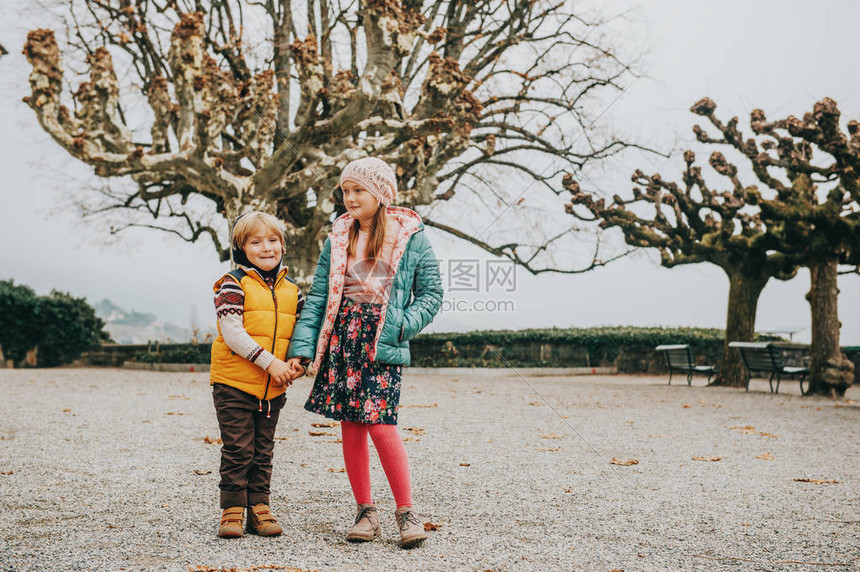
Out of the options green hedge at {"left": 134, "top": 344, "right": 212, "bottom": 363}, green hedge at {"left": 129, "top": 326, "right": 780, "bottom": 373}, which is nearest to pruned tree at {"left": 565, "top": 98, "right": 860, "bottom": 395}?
green hedge at {"left": 129, "top": 326, "right": 780, "bottom": 373}

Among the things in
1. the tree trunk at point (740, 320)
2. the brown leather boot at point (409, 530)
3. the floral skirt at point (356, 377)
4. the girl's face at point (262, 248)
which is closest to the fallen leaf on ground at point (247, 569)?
the brown leather boot at point (409, 530)

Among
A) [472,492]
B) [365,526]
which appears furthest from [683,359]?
[365,526]

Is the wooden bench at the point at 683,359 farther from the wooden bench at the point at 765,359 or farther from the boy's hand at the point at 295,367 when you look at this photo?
the boy's hand at the point at 295,367

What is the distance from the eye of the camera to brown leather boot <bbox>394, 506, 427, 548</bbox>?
2.97 meters

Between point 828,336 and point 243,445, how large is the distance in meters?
11.4

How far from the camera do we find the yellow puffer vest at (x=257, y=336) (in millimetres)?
3111

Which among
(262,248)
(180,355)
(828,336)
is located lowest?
(180,355)

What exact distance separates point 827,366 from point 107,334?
1660 centimetres

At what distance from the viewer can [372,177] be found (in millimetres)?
3131

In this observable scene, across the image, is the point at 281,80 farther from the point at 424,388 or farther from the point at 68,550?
the point at 68,550

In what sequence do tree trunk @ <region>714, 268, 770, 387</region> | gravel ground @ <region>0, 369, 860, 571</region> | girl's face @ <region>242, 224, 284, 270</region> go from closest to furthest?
gravel ground @ <region>0, 369, 860, 571</region> → girl's face @ <region>242, 224, 284, 270</region> → tree trunk @ <region>714, 268, 770, 387</region>

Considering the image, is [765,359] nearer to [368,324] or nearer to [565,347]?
[565,347]

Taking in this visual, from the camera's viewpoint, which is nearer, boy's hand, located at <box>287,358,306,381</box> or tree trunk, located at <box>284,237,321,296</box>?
boy's hand, located at <box>287,358,306,381</box>

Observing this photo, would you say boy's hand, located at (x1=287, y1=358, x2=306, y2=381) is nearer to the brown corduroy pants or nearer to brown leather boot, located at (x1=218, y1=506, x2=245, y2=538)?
the brown corduroy pants
